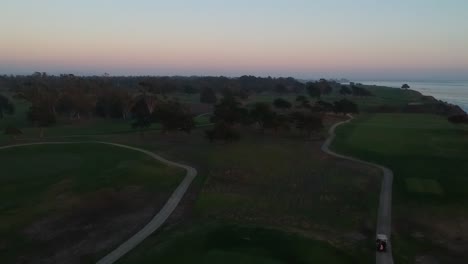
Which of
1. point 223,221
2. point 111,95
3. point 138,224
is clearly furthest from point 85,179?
point 111,95

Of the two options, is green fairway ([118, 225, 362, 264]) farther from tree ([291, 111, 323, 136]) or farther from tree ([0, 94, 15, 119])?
tree ([0, 94, 15, 119])

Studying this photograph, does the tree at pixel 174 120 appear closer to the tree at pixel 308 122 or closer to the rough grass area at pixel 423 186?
the tree at pixel 308 122

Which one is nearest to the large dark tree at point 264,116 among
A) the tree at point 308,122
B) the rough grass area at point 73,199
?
the tree at point 308,122

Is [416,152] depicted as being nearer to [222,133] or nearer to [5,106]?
[222,133]

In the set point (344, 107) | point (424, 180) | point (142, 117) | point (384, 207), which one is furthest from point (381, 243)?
point (344, 107)

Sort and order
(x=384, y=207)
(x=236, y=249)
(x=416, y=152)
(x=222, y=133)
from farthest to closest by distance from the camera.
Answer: (x=222, y=133)
(x=416, y=152)
(x=384, y=207)
(x=236, y=249)

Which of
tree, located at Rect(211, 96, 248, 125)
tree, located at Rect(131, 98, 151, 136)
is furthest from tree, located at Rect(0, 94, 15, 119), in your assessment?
tree, located at Rect(211, 96, 248, 125)

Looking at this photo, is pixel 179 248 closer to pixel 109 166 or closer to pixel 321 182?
pixel 321 182
